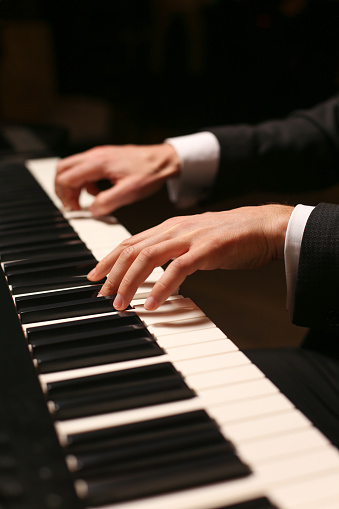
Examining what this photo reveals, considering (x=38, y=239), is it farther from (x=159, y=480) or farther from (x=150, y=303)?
(x=159, y=480)

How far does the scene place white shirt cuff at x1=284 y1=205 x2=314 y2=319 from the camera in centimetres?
87

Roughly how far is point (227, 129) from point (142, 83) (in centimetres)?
28

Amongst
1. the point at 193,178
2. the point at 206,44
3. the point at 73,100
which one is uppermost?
the point at 206,44

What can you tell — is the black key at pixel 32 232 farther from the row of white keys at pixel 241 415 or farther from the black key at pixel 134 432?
the black key at pixel 134 432

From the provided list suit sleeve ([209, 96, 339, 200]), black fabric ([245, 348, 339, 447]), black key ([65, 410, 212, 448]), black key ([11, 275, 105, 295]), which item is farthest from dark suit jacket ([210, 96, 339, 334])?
black key ([65, 410, 212, 448])

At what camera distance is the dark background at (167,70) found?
132 cm

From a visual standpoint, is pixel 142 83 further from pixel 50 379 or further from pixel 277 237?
pixel 50 379

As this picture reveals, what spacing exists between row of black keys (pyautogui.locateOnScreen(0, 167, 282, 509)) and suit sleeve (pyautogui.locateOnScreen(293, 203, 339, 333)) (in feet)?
0.90

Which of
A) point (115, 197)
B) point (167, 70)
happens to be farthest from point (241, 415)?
point (167, 70)

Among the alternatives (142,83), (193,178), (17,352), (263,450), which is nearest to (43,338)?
(17,352)

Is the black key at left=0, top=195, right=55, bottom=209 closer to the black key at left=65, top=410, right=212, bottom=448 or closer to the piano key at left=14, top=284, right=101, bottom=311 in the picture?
the piano key at left=14, top=284, right=101, bottom=311

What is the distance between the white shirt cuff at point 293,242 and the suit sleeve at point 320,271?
2cm

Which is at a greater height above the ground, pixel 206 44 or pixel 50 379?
pixel 206 44

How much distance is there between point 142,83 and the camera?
1.48 m
